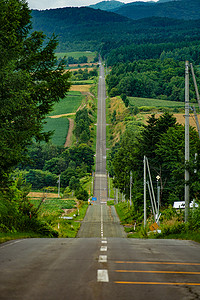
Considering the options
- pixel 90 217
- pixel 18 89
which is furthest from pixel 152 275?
pixel 90 217

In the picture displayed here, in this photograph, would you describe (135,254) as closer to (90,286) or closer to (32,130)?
(90,286)

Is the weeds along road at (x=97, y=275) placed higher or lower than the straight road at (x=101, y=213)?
A: higher

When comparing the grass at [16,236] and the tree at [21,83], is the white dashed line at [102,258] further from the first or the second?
the tree at [21,83]

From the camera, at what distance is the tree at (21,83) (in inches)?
703

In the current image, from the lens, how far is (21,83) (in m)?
18.4

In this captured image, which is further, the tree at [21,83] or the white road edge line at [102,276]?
the tree at [21,83]

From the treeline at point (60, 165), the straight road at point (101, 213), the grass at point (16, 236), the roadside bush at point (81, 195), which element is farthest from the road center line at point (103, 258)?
the treeline at point (60, 165)

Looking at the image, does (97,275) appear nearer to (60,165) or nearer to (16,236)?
(16,236)

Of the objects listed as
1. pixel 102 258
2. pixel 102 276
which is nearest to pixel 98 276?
pixel 102 276

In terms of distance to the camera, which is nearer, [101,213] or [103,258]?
[103,258]

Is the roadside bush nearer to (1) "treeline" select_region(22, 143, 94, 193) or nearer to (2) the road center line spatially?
(1) "treeline" select_region(22, 143, 94, 193)

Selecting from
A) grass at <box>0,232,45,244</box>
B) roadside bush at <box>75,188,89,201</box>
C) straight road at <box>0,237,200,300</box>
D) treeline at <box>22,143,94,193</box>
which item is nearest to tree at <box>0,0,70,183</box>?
grass at <box>0,232,45,244</box>

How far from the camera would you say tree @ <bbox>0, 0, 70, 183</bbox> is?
58.5 feet

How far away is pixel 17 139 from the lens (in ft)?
59.8
